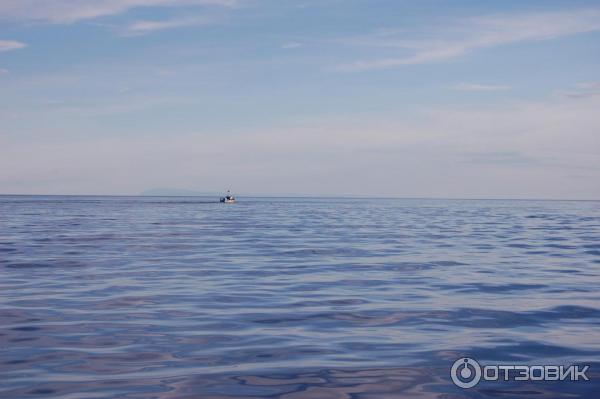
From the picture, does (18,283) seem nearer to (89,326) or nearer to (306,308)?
(89,326)

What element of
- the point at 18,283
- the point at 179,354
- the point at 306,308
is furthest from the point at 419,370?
the point at 18,283

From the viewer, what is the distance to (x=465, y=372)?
8117 millimetres
